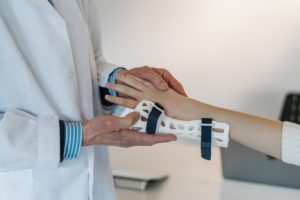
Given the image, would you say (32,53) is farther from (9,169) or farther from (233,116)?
(233,116)

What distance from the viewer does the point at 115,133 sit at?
0.71m

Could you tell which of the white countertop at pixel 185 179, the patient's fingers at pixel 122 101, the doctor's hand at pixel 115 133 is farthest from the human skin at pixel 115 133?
the white countertop at pixel 185 179

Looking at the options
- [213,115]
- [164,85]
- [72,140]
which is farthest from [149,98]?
[72,140]

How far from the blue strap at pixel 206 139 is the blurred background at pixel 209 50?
0.49m

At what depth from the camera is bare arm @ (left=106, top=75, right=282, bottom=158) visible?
2.90ft

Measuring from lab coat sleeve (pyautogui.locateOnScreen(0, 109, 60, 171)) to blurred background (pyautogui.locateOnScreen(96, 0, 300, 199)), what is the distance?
70 centimetres

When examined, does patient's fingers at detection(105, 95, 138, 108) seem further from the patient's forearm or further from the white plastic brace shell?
the patient's forearm

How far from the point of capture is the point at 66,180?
0.75 meters

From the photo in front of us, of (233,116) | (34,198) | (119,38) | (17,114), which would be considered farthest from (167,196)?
(119,38)

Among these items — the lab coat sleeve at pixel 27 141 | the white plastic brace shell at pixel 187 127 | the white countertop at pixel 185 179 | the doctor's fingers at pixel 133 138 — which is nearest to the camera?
the lab coat sleeve at pixel 27 141

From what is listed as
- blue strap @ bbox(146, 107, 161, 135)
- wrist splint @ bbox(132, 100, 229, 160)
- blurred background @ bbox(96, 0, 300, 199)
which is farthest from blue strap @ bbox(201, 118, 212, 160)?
blurred background @ bbox(96, 0, 300, 199)

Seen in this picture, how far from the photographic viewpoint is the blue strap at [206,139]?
31.9 inches

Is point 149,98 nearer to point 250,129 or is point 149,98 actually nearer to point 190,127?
point 190,127

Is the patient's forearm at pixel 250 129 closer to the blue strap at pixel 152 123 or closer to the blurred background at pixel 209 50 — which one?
the blue strap at pixel 152 123
